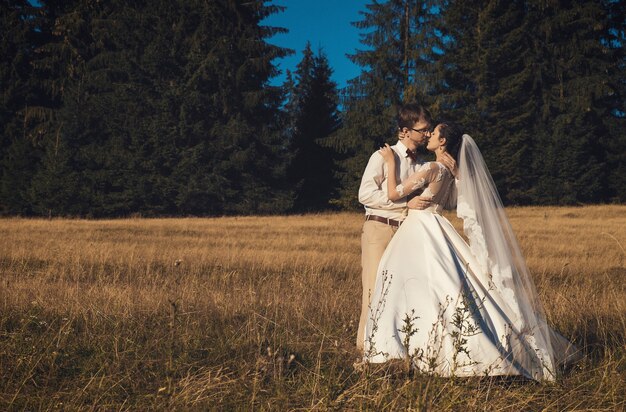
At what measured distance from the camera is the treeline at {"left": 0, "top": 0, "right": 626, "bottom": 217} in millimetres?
32812

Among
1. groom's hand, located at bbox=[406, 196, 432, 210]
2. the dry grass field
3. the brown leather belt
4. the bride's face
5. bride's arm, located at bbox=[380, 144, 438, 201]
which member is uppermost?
the bride's face

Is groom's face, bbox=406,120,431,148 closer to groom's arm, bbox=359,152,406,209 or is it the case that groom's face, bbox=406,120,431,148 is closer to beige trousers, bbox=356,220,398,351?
groom's arm, bbox=359,152,406,209

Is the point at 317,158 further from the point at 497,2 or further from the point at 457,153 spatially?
the point at 457,153

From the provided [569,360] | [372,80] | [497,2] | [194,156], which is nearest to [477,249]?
[569,360]

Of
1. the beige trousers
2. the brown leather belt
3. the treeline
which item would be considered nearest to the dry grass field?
the beige trousers

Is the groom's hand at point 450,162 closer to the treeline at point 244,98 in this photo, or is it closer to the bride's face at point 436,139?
the bride's face at point 436,139

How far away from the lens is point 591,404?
12.8 ft

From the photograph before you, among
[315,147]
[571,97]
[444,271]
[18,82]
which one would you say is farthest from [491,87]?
[444,271]

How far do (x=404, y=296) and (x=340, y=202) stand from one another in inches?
1227

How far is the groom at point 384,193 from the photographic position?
4.99 m

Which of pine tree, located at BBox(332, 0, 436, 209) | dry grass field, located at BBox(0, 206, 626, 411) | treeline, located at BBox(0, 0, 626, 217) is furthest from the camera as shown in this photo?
pine tree, located at BBox(332, 0, 436, 209)

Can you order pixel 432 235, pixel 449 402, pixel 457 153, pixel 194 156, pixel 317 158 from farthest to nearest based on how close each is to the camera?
pixel 317 158, pixel 194 156, pixel 457 153, pixel 432 235, pixel 449 402

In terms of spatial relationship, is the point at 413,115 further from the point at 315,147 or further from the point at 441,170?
the point at 315,147

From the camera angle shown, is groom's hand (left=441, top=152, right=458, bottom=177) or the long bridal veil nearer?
the long bridal veil
